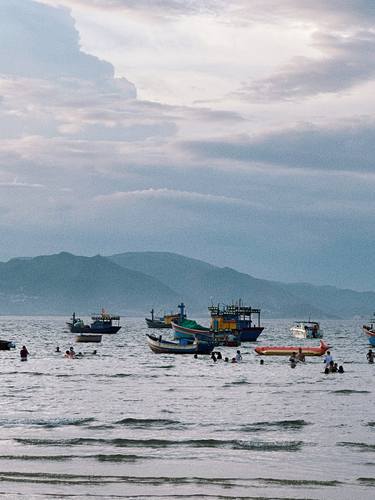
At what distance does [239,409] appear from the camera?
58.3 m

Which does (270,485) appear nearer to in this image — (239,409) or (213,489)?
(213,489)

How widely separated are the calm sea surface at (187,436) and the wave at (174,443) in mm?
59

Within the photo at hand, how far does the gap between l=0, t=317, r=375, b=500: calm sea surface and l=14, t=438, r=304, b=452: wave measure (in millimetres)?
59

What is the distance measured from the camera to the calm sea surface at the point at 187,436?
31.8 metres

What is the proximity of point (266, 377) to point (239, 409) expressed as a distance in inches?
1154

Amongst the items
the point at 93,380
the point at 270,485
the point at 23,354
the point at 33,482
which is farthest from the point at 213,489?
the point at 23,354

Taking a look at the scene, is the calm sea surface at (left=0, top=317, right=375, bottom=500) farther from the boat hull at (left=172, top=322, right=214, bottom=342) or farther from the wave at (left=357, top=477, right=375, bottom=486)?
the boat hull at (left=172, top=322, right=214, bottom=342)

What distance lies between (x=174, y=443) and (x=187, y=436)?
8.43 feet

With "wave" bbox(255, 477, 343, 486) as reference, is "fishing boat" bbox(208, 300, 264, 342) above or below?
above

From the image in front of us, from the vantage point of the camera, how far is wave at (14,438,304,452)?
41.3 metres

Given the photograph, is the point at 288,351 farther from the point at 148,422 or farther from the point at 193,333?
the point at 148,422

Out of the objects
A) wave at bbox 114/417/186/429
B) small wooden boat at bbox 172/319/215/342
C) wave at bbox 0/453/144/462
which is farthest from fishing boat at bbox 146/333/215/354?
wave at bbox 0/453/144/462

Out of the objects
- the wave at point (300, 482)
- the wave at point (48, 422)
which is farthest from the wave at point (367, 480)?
the wave at point (48, 422)

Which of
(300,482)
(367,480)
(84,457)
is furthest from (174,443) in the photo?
(367,480)
